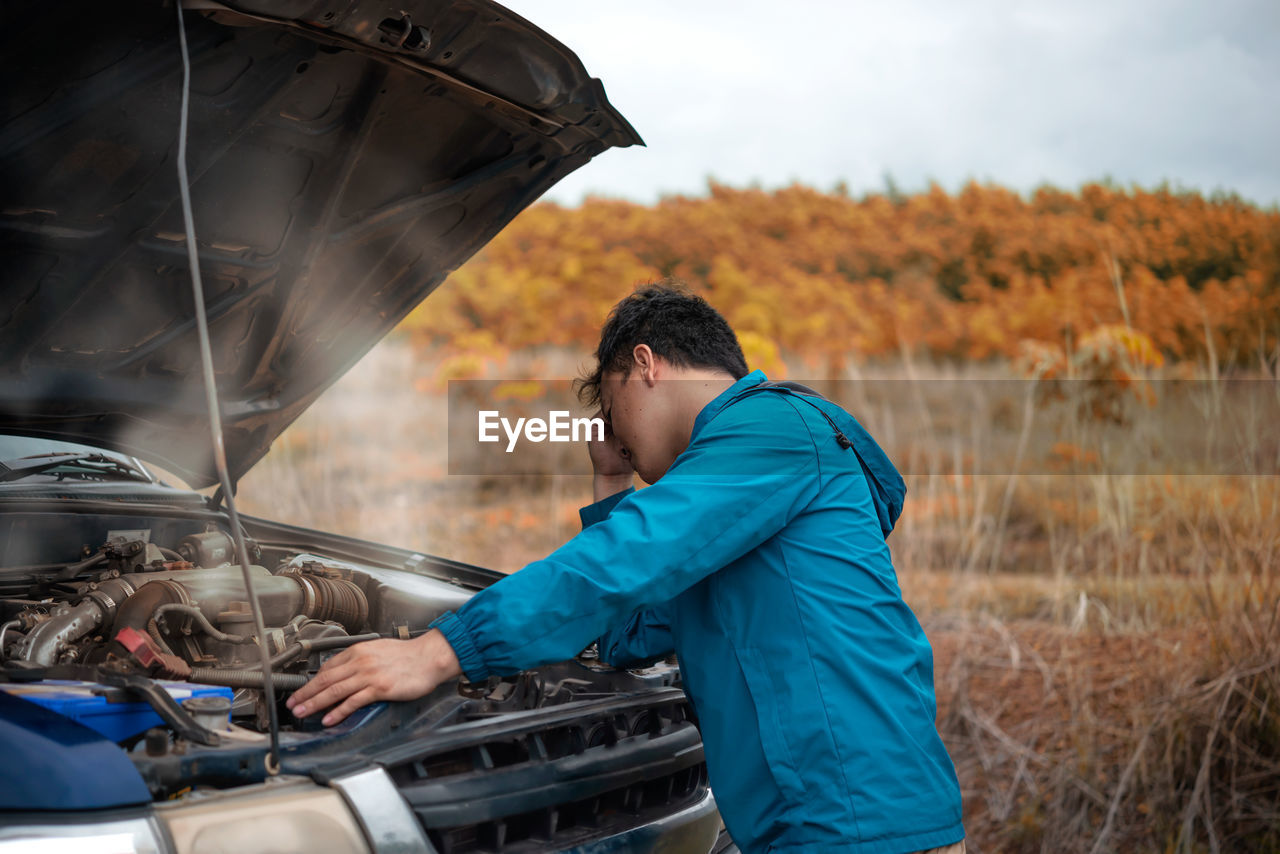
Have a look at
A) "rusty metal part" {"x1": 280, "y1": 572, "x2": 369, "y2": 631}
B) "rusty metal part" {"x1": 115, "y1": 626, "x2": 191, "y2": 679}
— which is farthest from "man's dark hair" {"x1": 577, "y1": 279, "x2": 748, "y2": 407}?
"rusty metal part" {"x1": 115, "y1": 626, "x2": 191, "y2": 679}

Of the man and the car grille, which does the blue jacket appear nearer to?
the man

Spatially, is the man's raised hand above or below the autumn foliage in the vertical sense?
below

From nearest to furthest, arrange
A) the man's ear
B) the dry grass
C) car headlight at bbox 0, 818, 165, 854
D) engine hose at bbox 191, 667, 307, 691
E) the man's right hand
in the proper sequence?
car headlight at bbox 0, 818, 165, 854, engine hose at bbox 191, 667, 307, 691, the man's ear, the man's right hand, the dry grass

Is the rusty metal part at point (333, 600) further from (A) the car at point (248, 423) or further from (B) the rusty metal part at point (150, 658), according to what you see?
(B) the rusty metal part at point (150, 658)

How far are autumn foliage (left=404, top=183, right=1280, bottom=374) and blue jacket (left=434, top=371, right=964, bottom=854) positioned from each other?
1266 cm

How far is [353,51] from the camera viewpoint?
1.98m

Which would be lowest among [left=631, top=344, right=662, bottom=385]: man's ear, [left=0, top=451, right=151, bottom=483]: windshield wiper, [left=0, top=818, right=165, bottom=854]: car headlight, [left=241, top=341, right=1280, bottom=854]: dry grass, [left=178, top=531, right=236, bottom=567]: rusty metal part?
[left=241, top=341, right=1280, bottom=854]: dry grass

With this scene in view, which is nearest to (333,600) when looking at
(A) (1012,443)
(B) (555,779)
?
(B) (555,779)

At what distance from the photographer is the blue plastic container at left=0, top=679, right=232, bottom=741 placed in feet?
4.81

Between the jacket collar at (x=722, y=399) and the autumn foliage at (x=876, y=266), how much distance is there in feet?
40.9

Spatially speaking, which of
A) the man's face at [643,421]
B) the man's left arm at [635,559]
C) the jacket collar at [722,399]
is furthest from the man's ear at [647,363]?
the man's left arm at [635,559]

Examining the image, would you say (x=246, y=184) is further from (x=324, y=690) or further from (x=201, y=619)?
(x=324, y=690)

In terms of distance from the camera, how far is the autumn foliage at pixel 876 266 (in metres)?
16.1

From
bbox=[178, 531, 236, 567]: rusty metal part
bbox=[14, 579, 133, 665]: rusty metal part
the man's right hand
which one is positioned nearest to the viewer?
bbox=[14, 579, 133, 665]: rusty metal part
